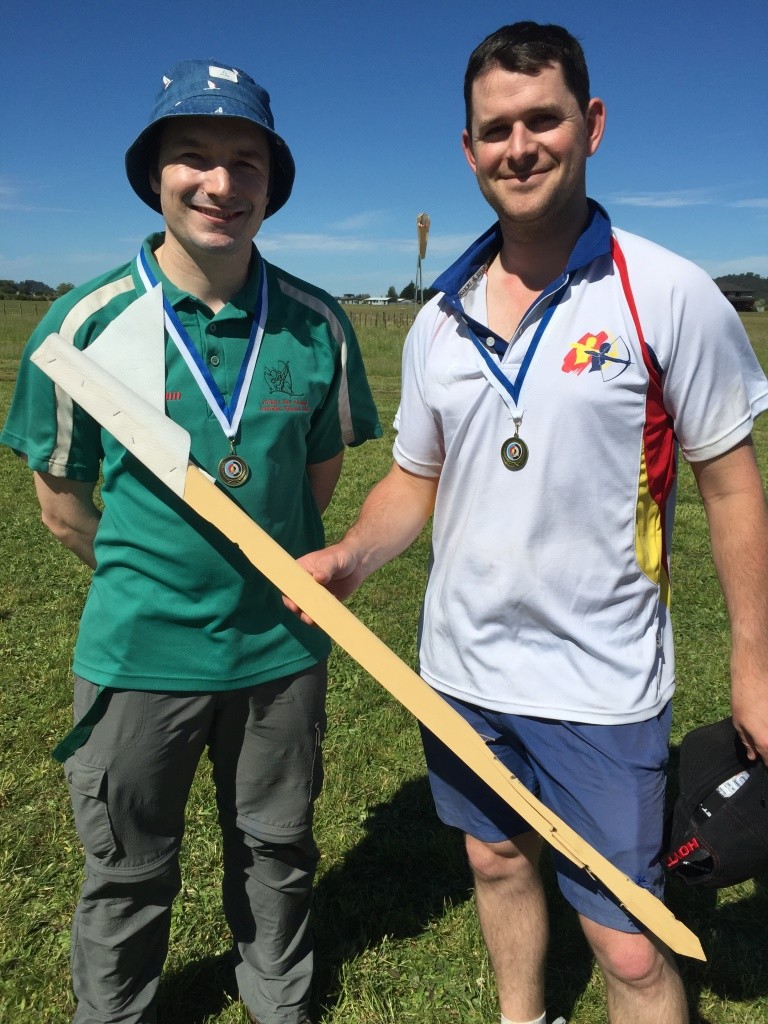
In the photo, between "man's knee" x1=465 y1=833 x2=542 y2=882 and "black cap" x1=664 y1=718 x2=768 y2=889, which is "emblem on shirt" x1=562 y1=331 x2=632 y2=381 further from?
"man's knee" x1=465 y1=833 x2=542 y2=882

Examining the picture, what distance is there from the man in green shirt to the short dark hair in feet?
1.94

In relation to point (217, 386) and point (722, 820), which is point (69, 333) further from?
point (722, 820)

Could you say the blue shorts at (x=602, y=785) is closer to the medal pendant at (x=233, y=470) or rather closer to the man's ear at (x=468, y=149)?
the medal pendant at (x=233, y=470)

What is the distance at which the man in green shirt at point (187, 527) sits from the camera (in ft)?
7.20

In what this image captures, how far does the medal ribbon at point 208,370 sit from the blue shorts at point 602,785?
103 cm

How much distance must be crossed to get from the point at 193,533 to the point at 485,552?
0.76 meters

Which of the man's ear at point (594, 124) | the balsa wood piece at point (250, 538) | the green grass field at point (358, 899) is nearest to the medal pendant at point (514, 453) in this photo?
the balsa wood piece at point (250, 538)

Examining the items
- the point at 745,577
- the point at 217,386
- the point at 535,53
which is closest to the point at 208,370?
the point at 217,386

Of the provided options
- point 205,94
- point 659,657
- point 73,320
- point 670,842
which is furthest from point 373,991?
point 205,94

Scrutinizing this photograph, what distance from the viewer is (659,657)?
2.16 metres

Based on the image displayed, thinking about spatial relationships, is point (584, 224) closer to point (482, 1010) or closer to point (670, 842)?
point (670, 842)

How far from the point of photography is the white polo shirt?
6.52 ft

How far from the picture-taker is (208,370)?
2.22 m

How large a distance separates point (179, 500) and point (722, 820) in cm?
158
